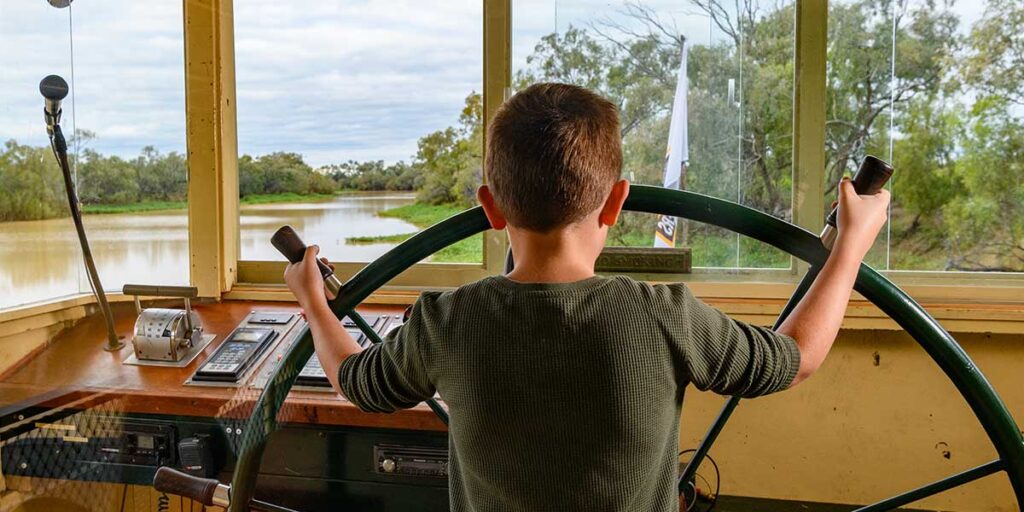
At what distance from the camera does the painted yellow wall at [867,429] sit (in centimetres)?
192

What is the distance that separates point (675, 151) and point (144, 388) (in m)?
1.54

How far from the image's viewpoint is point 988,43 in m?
1.95

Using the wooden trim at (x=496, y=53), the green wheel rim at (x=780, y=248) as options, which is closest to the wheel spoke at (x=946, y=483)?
the green wheel rim at (x=780, y=248)

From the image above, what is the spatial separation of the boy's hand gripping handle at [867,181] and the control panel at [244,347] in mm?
1316

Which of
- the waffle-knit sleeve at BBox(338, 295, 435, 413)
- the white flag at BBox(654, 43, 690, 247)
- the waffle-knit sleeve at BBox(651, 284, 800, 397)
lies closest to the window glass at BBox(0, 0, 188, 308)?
the white flag at BBox(654, 43, 690, 247)

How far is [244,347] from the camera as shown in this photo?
5.75ft

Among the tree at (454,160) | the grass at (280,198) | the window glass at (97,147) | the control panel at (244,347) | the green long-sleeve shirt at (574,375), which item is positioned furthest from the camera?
the grass at (280,198)

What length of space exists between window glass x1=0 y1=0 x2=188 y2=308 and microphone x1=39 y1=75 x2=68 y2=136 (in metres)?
0.02

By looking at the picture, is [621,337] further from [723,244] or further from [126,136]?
[126,136]

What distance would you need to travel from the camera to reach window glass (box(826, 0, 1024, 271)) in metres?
1.95

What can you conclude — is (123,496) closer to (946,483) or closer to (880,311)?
(946,483)

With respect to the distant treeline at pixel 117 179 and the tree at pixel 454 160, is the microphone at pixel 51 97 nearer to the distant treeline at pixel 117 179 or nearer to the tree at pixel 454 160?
the distant treeline at pixel 117 179

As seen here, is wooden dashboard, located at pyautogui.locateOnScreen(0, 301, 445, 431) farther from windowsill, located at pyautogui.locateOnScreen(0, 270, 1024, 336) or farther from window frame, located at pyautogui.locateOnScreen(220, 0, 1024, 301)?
window frame, located at pyautogui.locateOnScreen(220, 0, 1024, 301)

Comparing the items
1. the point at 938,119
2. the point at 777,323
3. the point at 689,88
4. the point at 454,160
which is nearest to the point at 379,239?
the point at 454,160
